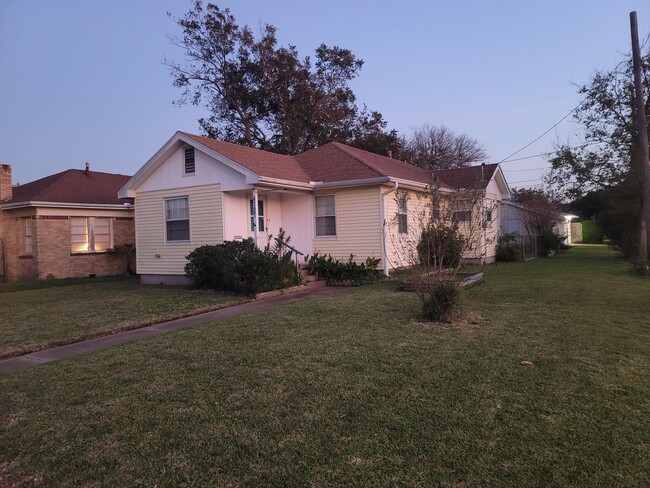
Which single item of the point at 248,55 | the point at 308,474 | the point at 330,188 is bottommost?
the point at 308,474

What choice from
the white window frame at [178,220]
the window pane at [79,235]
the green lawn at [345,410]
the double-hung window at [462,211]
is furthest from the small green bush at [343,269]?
the window pane at [79,235]

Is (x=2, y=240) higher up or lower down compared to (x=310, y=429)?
higher up

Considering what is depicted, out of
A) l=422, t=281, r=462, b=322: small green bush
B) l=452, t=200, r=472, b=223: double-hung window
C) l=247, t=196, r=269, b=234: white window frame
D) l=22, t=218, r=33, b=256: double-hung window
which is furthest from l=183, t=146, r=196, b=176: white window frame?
l=422, t=281, r=462, b=322: small green bush

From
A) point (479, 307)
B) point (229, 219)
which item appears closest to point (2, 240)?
point (229, 219)

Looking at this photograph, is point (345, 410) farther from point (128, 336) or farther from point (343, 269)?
point (343, 269)

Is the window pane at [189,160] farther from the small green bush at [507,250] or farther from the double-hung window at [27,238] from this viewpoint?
the small green bush at [507,250]

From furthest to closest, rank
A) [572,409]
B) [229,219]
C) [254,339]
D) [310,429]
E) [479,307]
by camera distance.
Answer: [229,219], [479,307], [254,339], [572,409], [310,429]

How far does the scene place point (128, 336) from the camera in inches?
300

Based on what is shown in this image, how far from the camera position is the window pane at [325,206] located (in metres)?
15.5

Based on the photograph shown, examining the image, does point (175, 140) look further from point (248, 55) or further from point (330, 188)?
point (248, 55)

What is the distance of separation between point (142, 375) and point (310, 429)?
248 centimetres

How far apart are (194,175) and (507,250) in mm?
15102

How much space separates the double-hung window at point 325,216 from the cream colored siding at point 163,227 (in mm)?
3385

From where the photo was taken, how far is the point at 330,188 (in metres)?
15.3
